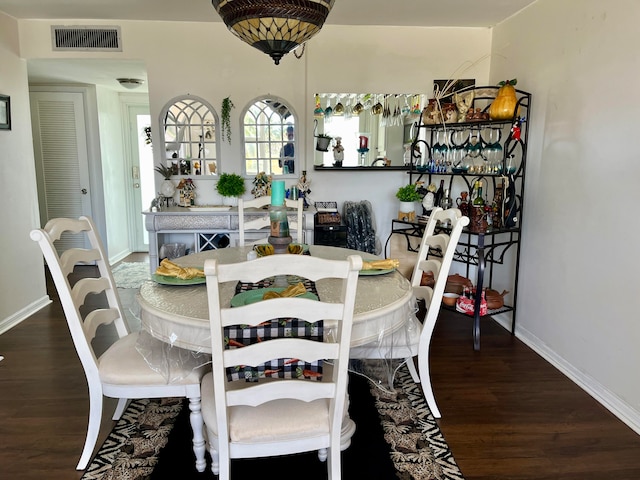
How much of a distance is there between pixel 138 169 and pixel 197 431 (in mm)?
4962

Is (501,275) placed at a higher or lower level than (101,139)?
lower

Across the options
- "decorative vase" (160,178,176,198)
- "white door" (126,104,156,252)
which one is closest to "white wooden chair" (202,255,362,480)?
"decorative vase" (160,178,176,198)

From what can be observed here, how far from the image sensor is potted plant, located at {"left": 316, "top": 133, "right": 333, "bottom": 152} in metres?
4.10

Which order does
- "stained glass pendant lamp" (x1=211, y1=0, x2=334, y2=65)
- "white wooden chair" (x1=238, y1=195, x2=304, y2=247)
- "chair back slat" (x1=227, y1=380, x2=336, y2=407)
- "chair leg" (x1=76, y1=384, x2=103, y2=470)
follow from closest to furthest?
"chair back slat" (x1=227, y1=380, x2=336, y2=407) < "stained glass pendant lamp" (x1=211, y1=0, x2=334, y2=65) < "chair leg" (x1=76, y1=384, x2=103, y2=470) < "white wooden chair" (x1=238, y1=195, x2=304, y2=247)

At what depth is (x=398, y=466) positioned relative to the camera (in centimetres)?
196

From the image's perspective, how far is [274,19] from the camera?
67.3 inches

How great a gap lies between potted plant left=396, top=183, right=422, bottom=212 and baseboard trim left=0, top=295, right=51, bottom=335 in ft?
10.4

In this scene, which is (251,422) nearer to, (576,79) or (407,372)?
(407,372)

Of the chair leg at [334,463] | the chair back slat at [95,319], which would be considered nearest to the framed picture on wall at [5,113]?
the chair back slat at [95,319]

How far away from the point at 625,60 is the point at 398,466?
7.40 ft

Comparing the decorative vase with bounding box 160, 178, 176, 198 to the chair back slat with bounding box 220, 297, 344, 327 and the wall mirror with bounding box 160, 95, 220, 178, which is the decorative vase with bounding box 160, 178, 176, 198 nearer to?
the wall mirror with bounding box 160, 95, 220, 178

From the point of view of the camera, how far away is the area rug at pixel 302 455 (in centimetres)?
191

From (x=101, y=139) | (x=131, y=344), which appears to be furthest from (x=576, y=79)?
(x=101, y=139)

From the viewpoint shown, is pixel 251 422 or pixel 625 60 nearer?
pixel 251 422
